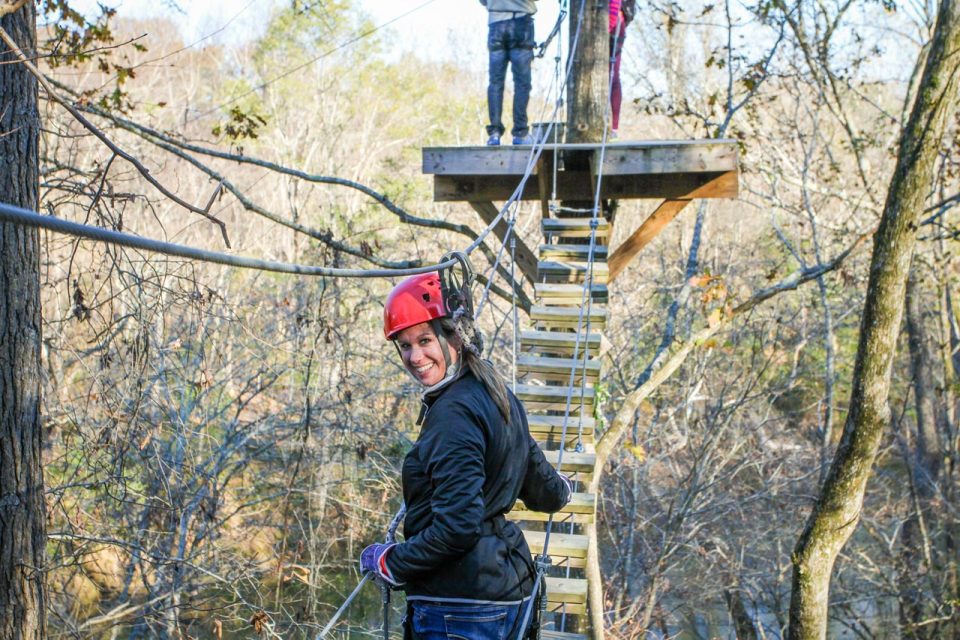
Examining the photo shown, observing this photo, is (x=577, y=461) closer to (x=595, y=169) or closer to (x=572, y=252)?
(x=572, y=252)

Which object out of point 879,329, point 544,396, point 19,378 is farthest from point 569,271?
point 19,378

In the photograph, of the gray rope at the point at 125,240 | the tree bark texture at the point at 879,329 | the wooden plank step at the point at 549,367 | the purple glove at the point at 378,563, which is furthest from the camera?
the tree bark texture at the point at 879,329

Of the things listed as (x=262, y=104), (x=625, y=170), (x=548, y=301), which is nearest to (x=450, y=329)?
(x=548, y=301)

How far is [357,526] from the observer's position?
9359mm

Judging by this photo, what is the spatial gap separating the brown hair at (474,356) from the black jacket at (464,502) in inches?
0.7

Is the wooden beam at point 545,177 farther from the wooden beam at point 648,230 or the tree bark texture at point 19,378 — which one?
the tree bark texture at point 19,378

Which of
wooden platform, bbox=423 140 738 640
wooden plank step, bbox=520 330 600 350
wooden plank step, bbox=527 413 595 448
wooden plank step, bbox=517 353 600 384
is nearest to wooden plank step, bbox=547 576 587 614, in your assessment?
wooden platform, bbox=423 140 738 640

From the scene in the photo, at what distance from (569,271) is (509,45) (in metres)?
1.69

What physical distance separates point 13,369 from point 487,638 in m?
2.31

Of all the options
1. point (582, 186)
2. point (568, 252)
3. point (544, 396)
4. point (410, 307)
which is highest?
point (582, 186)

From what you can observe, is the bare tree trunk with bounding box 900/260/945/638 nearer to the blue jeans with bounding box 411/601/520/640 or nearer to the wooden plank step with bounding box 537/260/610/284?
the wooden plank step with bounding box 537/260/610/284

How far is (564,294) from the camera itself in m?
6.10

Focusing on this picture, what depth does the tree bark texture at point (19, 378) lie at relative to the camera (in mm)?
3525

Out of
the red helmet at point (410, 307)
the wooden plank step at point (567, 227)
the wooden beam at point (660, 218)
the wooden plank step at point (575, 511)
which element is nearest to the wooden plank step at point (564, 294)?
the wooden beam at point (660, 218)
